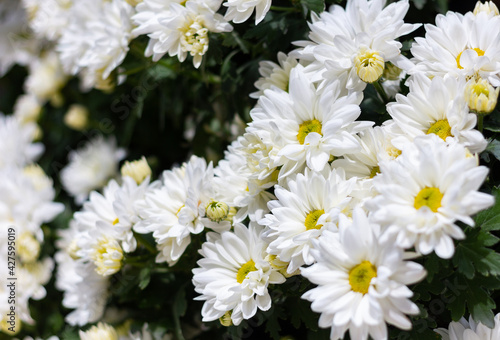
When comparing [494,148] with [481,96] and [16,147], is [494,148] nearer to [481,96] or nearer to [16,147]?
[481,96]

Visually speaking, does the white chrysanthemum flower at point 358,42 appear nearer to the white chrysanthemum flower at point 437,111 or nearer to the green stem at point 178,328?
the white chrysanthemum flower at point 437,111

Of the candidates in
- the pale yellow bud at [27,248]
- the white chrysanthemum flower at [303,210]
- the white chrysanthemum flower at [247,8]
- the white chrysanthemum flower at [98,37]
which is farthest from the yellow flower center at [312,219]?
the pale yellow bud at [27,248]

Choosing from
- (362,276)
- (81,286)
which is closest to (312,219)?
(362,276)

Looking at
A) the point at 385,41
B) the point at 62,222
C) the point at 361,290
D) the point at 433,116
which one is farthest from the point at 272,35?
the point at 62,222

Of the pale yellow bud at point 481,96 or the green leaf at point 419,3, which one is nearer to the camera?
the pale yellow bud at point 481,96

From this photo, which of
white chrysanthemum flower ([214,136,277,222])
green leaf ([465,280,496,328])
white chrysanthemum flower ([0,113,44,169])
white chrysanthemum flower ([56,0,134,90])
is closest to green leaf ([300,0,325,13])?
white chrysanthemum flower ([214,136,277,222])

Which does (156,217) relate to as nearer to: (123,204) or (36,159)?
(123,204)

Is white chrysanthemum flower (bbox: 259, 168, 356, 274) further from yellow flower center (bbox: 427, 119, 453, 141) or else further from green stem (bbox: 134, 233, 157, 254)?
green stem (bbox: 134, 233, 157, 254)
